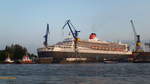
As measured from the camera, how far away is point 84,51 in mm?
115000

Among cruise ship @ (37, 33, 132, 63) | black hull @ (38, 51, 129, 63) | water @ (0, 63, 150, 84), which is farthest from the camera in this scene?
cruise ship @ (37, 33, 132, 63)

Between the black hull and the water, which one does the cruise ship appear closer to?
the black hull

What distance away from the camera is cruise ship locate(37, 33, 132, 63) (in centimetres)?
10588

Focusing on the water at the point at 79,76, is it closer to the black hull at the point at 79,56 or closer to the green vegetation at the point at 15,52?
the black hull at the point at 79,56

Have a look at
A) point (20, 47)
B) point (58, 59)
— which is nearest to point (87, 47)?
point (58, 59)

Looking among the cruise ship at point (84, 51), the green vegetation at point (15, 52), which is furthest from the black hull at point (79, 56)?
the green vegetation at point (15, 52)

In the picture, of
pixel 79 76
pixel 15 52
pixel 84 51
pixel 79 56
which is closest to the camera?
pixel 79 76

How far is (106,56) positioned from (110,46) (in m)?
8.01

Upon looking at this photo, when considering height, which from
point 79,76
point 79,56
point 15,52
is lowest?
point 79,76

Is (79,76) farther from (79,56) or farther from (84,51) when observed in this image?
(84,51)

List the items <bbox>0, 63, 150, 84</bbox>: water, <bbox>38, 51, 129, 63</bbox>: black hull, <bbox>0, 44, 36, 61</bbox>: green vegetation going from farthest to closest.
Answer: <bbox>0, 44, 36, 61</bbox>: green vegetation, <bbox>38, 51, 129, 63</bbox>: black hull, <bbox>0, 63, 150, 84</bbox>: water

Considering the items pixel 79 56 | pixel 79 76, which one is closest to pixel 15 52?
pixel 79 56

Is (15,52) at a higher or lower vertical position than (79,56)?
higher

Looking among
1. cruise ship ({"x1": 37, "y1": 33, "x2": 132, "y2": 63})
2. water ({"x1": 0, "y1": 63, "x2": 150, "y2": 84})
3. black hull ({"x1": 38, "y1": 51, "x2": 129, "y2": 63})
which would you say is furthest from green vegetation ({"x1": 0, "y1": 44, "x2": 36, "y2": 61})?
water ({"x1": 0, "y1": 63, "x2": 150, "y2": 84})
